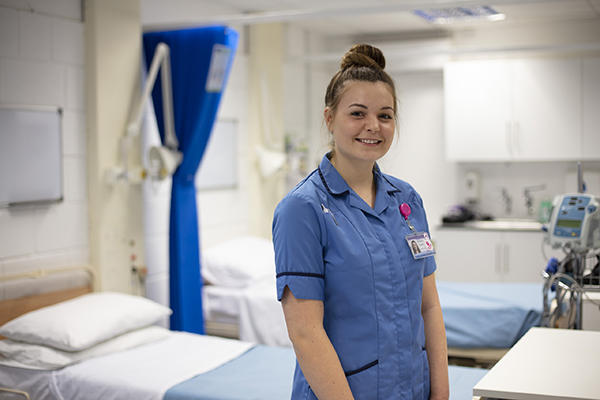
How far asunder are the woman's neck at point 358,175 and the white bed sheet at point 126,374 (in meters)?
1.39

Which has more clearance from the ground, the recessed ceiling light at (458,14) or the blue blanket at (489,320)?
the recessed ceiling light at (458,14)

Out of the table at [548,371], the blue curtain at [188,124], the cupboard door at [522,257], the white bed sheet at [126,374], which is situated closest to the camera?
the table at [548,371]

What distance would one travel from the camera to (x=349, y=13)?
359cm

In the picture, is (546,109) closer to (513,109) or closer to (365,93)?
(513,109)

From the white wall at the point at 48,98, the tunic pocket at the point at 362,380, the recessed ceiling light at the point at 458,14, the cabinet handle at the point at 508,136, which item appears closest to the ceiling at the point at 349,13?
the recessed ceiling light at the point at 458,14

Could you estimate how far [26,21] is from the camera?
3.45 metres

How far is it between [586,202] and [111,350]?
2.31 metres

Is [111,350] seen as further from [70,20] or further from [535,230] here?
[535,230]

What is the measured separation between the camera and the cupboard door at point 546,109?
5.93 metres

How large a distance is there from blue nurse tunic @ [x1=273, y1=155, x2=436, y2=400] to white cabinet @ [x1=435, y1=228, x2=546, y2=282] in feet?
14.3

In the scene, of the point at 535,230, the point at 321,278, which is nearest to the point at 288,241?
the point at 321,278

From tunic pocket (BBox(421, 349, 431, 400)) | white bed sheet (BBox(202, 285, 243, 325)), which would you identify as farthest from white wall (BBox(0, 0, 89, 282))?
tunic pocket (BBox(421, 349, 431, 400))

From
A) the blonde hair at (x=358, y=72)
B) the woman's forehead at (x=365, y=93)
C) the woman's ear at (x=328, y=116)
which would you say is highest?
the blonde hair at (x=358, y=72)

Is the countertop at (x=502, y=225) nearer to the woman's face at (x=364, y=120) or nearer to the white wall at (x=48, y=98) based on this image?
the white wall at (x=48, y=98)
